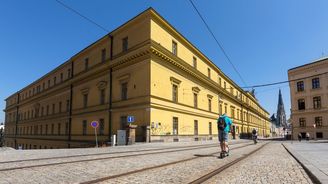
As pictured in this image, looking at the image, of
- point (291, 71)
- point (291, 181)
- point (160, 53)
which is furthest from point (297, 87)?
point (291, 181)

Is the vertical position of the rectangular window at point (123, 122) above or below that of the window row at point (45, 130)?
above

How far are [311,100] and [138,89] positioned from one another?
36.8 metres

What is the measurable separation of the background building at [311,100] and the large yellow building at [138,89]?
1403 cm

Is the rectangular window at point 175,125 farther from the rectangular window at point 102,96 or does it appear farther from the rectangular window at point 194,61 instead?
the rectangular window at point 194,61

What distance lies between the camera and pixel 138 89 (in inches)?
979

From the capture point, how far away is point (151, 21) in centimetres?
2498

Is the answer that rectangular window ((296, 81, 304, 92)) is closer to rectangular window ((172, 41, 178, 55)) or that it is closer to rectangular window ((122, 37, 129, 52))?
rectangular window ((172, 41, 178, 55))

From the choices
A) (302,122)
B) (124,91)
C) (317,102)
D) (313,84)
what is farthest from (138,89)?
(313,84)

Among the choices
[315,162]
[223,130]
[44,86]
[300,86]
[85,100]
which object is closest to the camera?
[315,162]

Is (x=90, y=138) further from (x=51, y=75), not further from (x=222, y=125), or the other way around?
(x=222, y=125)

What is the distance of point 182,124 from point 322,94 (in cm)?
3113

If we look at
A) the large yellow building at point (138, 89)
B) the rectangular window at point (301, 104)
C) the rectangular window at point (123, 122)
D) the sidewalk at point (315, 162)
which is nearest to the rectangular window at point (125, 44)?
the large yellow building at point (138, 89)

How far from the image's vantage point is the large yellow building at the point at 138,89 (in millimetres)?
24531

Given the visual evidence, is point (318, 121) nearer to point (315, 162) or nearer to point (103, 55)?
point (103, 55)
